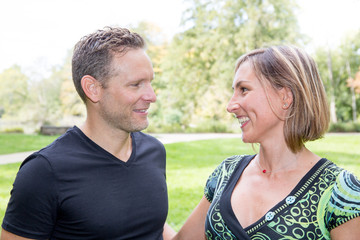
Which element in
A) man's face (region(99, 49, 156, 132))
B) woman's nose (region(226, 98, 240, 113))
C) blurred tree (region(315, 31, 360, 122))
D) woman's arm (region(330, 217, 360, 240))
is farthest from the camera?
blurred tree (region(315, 31, 360, 122))

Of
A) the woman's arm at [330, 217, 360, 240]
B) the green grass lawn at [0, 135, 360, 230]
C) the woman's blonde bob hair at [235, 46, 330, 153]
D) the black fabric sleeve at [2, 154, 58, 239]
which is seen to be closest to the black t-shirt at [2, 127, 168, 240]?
the black fabric sleeve at [2, 154, 58, 239]

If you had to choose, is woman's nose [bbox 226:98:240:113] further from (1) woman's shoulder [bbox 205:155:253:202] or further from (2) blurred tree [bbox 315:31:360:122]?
(2) blurred tree [bbox 315:31:360:122]

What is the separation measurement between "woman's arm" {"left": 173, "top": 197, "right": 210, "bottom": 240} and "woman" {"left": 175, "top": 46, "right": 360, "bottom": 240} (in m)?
0.16

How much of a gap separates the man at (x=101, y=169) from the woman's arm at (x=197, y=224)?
16cm

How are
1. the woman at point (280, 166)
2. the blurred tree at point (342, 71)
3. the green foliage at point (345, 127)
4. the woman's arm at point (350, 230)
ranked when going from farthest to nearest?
the blurred tree at point (342, 71), the green foliage at point (345, 127), the woman at point (280, 166), the woman's arm at point (350, 230)

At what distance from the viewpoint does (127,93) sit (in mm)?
1957

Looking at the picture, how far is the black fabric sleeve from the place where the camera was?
5.36 ft

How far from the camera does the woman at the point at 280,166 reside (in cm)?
156

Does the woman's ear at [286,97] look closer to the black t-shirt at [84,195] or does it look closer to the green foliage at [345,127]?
the black t-shirt at [84,195]

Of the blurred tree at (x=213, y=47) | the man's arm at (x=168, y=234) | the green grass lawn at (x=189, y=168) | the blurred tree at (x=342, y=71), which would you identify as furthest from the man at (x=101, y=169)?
the blurred tree at (x=342, y=71)

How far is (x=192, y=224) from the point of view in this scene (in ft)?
6.85

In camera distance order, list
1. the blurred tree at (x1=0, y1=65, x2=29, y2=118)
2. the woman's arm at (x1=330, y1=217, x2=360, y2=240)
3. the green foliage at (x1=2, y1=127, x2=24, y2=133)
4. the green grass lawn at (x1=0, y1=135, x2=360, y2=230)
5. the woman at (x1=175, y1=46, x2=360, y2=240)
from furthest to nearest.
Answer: the blurred tree at (x1=0, y1=65, x2=29, y2=118)
the green foliage at (x1=2, y1=127, x2=24, y2=133)
the green grass lawn at (x1=0, y1=135, x2=360, y2=230)
the woman at (x1=175, y1=46, x2=360, y2=240)
the woman's arm at (x1=330, y1=217, x2=360, y2=240)

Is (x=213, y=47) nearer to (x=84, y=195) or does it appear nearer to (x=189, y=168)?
(x=189, y=168)

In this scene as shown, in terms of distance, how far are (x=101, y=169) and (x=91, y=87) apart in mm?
459
